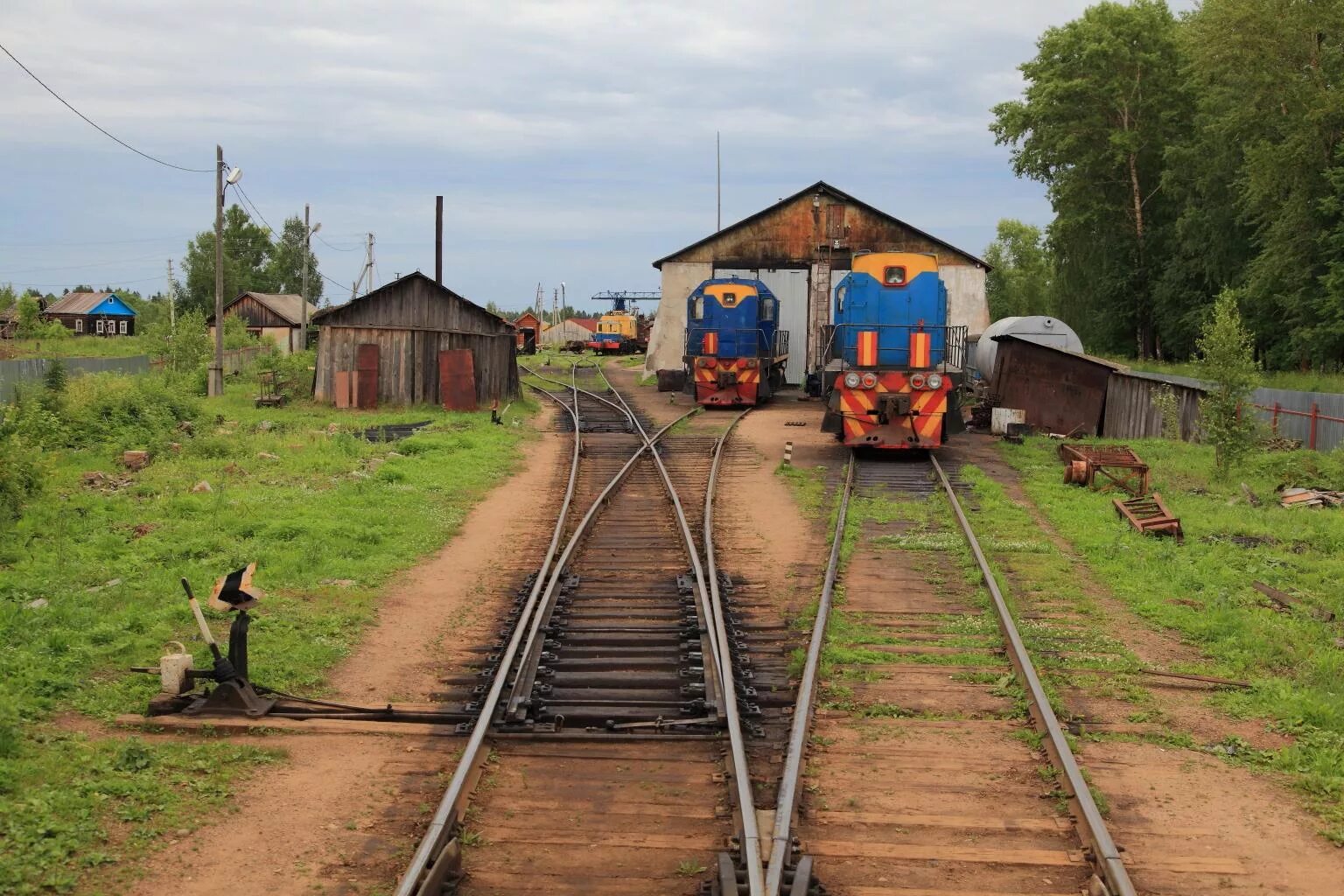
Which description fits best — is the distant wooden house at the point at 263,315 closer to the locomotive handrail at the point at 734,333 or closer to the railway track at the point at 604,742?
the locomotive handrail at the point at 734,333

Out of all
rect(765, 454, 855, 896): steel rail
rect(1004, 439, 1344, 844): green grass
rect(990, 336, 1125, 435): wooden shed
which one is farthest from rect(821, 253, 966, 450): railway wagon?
rect(765, 454, 855, 896): steel rail

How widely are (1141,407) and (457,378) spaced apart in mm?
16779

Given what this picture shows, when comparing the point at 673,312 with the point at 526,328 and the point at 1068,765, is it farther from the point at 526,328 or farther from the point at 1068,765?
the point at 526,328

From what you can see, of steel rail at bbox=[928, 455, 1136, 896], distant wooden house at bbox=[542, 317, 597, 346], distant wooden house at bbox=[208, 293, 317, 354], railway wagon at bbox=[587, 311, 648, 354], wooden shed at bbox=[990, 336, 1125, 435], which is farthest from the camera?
distant wooden house at bbox=[542, 317, 597, 346]

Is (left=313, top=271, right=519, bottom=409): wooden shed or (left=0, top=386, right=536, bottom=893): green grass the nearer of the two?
(left=0, top=386, right=536, bottom=893): green grass

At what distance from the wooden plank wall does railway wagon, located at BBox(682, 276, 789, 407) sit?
5962 mm

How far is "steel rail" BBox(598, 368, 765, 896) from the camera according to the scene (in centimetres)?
551

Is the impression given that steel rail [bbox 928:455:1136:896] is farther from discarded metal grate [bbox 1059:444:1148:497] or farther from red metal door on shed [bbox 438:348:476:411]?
red metal door on shed [bbox 438:348:476:411]

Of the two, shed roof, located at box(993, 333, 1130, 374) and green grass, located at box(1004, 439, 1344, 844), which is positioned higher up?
shed roof, located at box(993, 333, 1130, 374)

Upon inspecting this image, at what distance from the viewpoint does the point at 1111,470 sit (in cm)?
1911

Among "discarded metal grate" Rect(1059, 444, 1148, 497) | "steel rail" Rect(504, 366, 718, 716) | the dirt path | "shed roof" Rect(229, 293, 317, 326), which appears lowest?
the dirt path

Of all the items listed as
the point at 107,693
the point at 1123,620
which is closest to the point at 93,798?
the point at 107,693

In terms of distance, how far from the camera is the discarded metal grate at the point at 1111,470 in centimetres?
1755

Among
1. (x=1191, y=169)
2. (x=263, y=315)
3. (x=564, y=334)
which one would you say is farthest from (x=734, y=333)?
(x=564, y=334)
